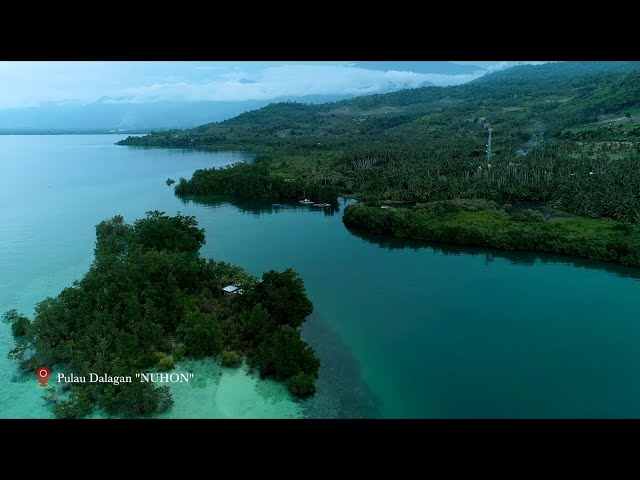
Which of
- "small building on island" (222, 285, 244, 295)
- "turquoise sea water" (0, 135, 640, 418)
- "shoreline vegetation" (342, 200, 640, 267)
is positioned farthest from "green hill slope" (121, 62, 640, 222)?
"small building on island" (222, 285, 244, 295)

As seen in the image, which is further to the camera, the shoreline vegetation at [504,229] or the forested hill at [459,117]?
the forested hill at [459,117]

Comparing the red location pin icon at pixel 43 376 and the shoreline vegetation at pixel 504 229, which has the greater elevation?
the red location pin icon at pixel 43 376

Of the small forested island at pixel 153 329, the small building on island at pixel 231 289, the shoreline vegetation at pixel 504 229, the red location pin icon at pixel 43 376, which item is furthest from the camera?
the shoreline vegetation at pixel 504 229

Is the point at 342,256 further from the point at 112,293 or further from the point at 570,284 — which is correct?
the point at 112,293

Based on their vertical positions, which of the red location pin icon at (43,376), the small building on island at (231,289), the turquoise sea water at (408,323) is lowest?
the turquoise sea water at (408,323)

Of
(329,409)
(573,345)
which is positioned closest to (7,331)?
(329,409)

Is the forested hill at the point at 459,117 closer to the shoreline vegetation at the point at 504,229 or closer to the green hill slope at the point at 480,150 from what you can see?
the green hill slope at the point at 480,150

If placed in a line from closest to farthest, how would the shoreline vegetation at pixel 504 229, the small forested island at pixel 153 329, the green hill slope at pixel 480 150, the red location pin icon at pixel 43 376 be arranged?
the small forested island at pixel 153 329
the red location pin icon at pixel 43 376
the shoreline vegetation at pixel 504 229
the green hill slope at pixel 480 150

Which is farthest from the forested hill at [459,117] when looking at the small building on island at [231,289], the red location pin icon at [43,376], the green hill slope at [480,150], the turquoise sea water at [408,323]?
the red location pin icon at [43,376]
